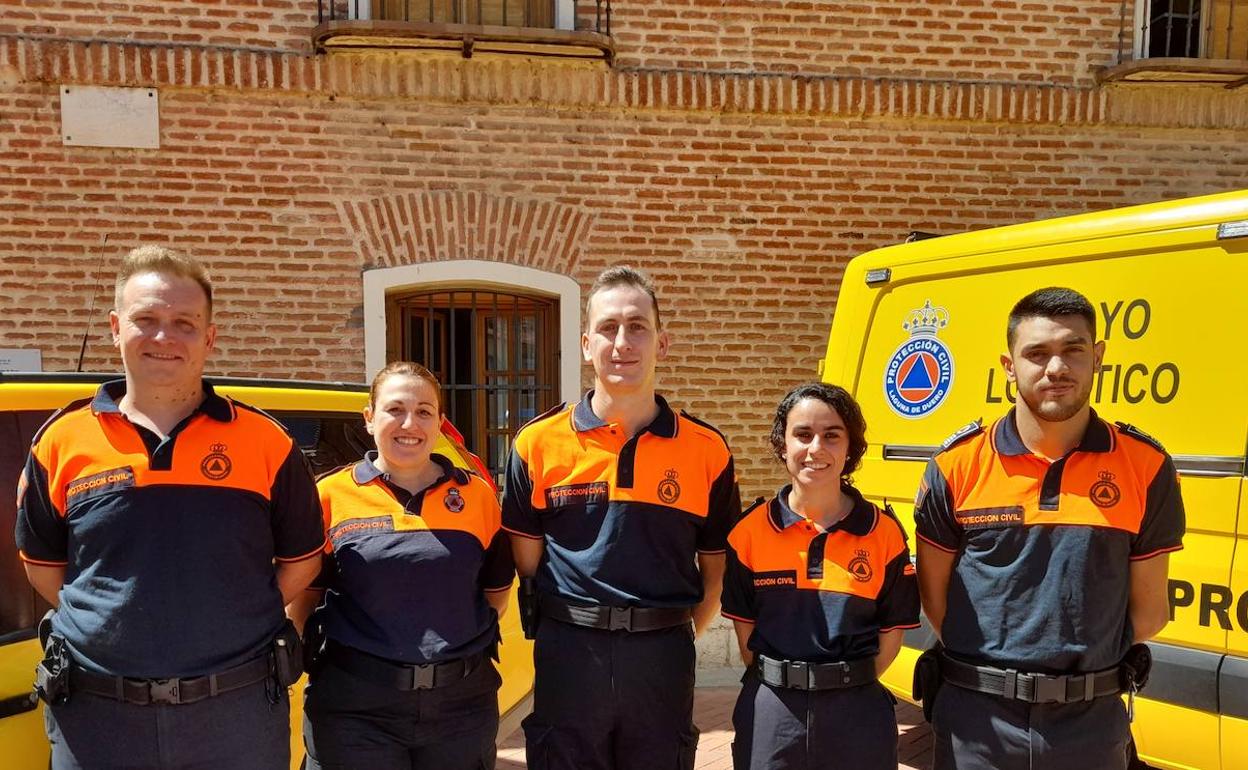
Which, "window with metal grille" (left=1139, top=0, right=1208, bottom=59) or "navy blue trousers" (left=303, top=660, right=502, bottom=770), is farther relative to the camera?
"window with metal grille" (left=1139, top=0, right=1208, bottom=59)

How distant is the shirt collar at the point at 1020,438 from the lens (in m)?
2.30

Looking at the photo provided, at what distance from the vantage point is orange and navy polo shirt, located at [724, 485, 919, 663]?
93.2 inches

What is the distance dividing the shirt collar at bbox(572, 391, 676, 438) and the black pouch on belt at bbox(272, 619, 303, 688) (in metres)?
0.92

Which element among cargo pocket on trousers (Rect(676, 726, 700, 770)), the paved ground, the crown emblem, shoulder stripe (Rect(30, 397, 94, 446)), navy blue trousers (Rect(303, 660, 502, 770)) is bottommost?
the paved ground

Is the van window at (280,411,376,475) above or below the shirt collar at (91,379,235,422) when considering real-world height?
below

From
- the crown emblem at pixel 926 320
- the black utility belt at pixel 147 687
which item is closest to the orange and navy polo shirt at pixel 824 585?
the black utility belt at pixel 147 687

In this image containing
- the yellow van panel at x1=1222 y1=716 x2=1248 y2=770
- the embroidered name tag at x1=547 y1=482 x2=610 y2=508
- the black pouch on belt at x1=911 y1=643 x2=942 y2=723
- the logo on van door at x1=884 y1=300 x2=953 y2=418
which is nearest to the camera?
the black pouch on belt at x1=911 y1=643 x2=942 y2=723

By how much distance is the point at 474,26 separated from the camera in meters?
5.83

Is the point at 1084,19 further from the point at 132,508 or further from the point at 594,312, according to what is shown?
the point at 132,508

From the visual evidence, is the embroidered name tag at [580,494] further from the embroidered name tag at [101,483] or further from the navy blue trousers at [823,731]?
the embroidered name tag at [101,483]

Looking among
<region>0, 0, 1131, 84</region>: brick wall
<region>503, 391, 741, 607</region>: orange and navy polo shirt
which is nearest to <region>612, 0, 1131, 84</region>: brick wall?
<region>0, 0, 1131, 84</region>: brick wall

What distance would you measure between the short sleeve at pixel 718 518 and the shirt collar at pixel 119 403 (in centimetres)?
130

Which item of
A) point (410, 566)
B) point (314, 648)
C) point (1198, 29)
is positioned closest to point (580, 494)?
point (410, 566)

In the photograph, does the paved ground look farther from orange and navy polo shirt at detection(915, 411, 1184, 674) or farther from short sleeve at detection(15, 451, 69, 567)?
short sleeve at detection(15, 451, 69, 567)
